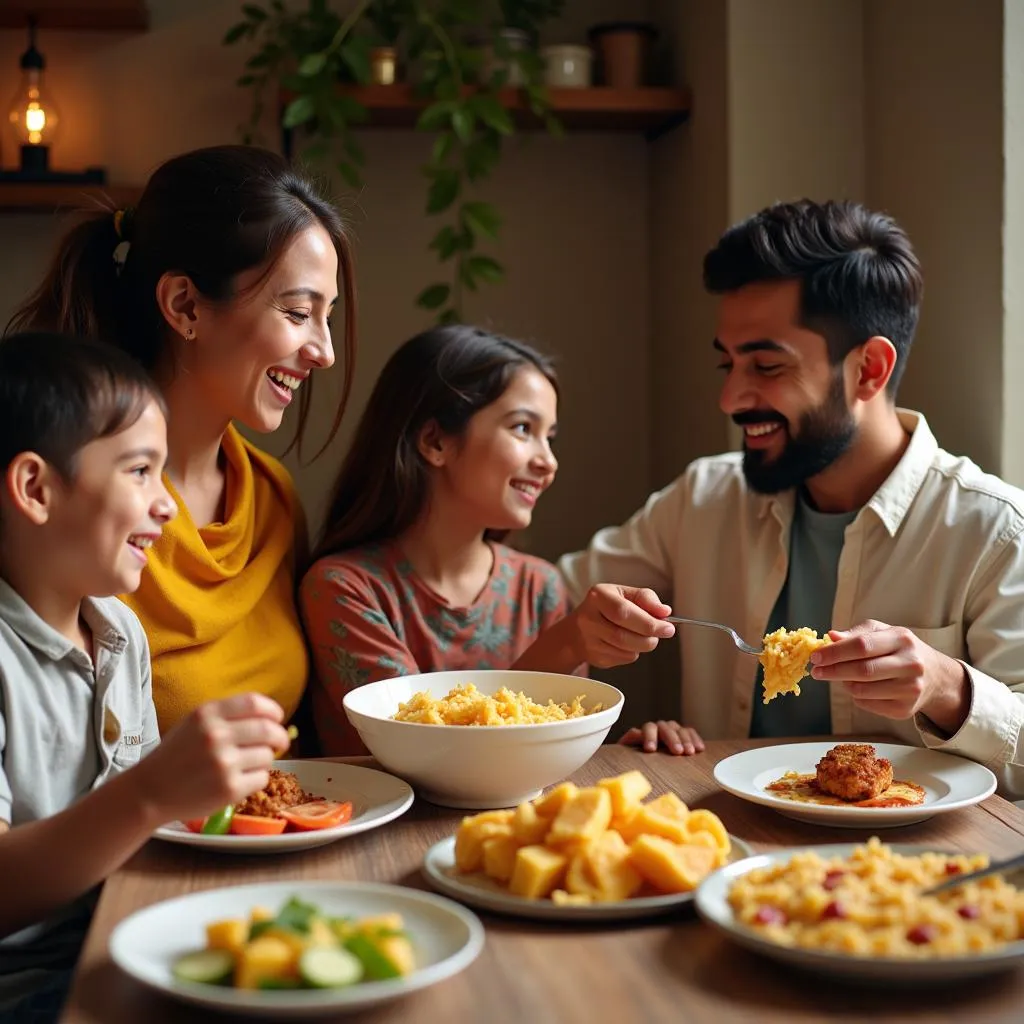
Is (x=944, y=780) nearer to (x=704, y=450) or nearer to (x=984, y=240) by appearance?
(x=984, y=240)

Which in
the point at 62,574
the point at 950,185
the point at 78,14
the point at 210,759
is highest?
the point at 78,14

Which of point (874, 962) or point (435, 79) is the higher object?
point (435, 79)

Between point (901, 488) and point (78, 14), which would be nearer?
point (901, 488)

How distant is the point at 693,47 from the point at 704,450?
958mm

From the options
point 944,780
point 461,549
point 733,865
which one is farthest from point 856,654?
point 461,549

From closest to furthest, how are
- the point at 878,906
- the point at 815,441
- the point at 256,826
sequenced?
1. the point at 878,906
2. the point at 256,826
3. the point at 815,441

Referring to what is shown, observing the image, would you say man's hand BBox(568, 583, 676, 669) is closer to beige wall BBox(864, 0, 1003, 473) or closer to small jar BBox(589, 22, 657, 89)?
beige wall BBox(864, 0, 1003, 473)

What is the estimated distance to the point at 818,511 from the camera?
2.27 meters

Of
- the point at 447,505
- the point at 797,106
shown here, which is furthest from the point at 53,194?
the point at 797,106

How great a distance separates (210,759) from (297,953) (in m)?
0.24

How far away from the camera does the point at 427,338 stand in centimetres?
232

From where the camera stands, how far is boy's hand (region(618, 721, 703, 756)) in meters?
1.73

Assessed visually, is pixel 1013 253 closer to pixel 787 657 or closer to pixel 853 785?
pixel 787 657

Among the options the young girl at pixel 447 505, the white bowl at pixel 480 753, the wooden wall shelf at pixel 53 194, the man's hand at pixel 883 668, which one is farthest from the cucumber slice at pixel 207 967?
the wooden wall shelf at pixel 53 194
